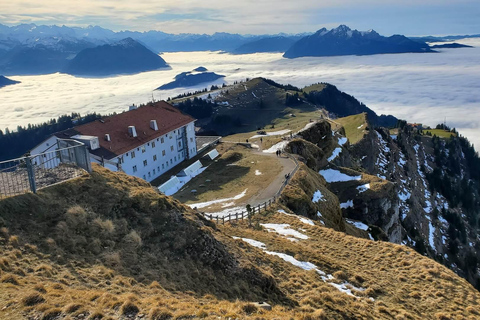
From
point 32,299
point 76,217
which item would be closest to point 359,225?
point 76,217

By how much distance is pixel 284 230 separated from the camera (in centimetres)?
3556

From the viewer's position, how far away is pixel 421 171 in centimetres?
16600

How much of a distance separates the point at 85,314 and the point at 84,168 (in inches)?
509

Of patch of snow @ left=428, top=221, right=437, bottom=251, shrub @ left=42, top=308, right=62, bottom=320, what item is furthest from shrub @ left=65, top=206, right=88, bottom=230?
patch of snow @ left=428, top=221, right=437, bottom=251

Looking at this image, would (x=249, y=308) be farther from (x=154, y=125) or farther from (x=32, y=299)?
(x=154, y=125)

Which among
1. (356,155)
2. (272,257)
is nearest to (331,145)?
(356,155)

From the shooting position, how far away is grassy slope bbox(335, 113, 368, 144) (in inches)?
5058

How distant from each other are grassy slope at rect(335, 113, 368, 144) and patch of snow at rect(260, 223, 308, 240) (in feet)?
309

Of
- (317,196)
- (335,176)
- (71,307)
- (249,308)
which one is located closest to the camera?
(71,307)

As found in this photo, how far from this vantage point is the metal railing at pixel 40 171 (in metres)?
18.7

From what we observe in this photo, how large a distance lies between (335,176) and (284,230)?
132 ft

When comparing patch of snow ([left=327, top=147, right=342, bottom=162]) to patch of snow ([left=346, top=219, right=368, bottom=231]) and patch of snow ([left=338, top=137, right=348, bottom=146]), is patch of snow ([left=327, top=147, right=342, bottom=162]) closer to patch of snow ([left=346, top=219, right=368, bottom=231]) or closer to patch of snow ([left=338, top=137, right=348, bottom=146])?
patch of snow ([left=338, top=137, right=348, bottom=146])

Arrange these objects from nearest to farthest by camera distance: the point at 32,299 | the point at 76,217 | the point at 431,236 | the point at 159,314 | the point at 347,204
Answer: the point at 32,299 < the point at 159,314 < the point at 76,217 < the point at 347,204 < the point at 431,236

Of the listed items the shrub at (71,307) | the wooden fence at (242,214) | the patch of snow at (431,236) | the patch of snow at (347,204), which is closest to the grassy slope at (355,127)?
the patch of snow at (431,236)
